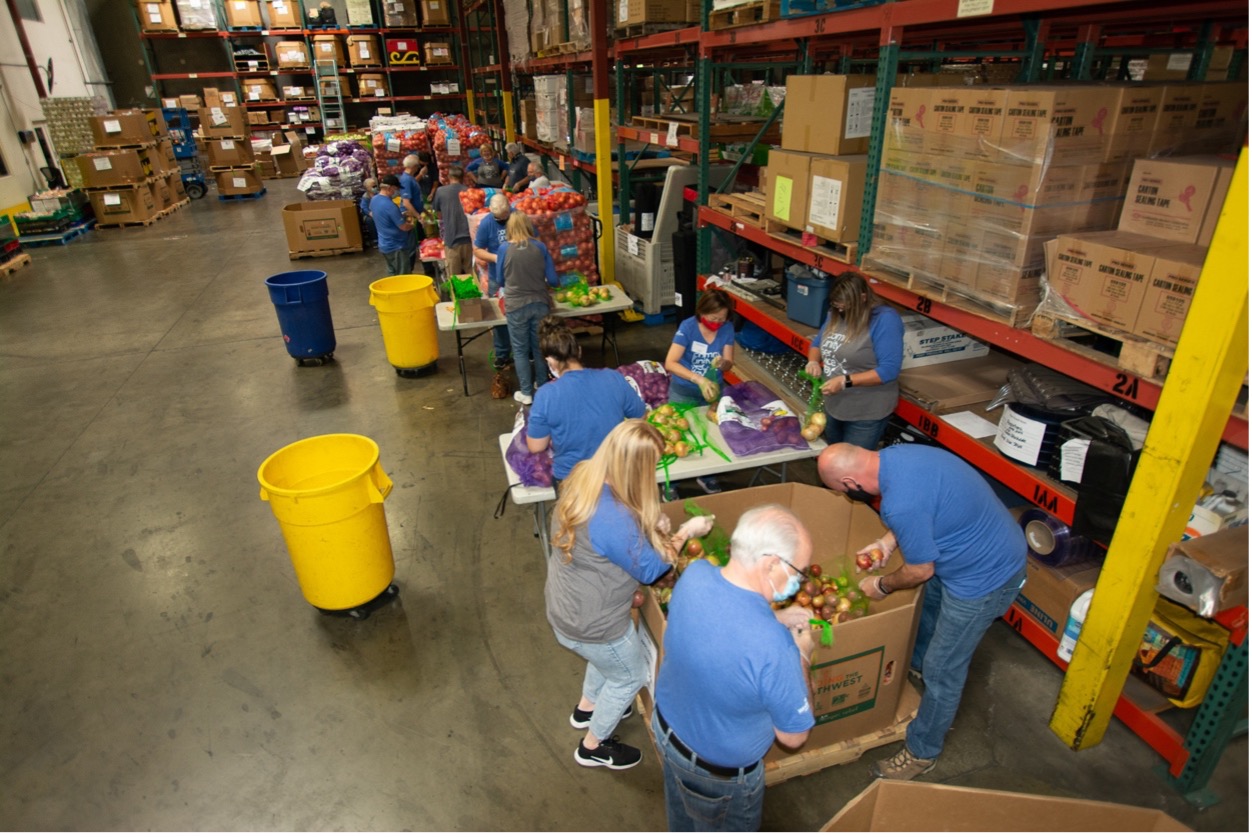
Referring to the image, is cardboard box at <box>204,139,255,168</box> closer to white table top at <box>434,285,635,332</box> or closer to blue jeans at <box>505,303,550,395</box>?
white table top at <box>434,285,635,332</box>

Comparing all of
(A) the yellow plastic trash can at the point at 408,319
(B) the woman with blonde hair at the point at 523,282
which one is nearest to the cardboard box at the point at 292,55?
(A) the yellow plastic trash can at the point at 408,319

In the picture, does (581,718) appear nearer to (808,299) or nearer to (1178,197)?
(808,299)

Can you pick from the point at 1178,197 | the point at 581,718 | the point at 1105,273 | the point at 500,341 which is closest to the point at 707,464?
the point at 581,718

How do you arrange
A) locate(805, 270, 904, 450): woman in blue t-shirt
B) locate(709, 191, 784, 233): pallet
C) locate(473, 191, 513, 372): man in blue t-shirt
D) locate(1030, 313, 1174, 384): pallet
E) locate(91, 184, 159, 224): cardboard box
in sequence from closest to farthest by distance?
locate(1030, 313, 1174, 384): pallet
locate(805, 270, 904, 450): woman in blue t-shirt
locate(709, 191, 784, 233): pallet
locate(473, 191, 513, 372): man in blue t-shirt
locate(91, 184, 159, 224): cardboard box

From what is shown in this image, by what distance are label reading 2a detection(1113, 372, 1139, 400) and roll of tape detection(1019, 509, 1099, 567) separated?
40.8 inches

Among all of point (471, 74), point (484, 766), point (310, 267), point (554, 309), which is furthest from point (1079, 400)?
point (471, 74)

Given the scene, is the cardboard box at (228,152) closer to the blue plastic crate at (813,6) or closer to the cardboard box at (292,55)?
the cardboard box at (292,55)

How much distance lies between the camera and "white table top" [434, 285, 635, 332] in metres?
6.92

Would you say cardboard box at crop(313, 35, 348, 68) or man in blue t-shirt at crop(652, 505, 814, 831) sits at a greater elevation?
cardboard box at crop(313, 35, 348, 68)

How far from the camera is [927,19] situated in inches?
138

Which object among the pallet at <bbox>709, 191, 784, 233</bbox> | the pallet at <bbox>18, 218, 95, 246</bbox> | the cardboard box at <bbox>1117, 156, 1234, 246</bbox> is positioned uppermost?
the cardboard box at <bbox>1117, 156, 1234, 246</bbox>

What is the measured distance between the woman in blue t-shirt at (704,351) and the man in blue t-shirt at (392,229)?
599 cm

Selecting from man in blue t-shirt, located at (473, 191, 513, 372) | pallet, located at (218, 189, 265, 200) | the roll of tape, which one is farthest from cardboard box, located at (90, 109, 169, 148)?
the roll of tape

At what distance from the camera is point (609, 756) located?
3312 mm
